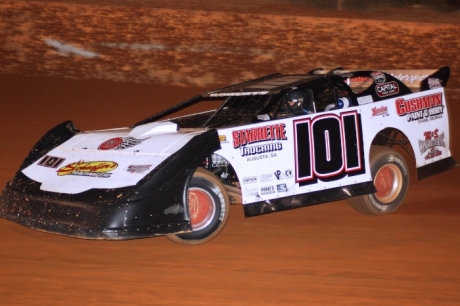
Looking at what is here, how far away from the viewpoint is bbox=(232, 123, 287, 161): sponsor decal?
6.55 metres

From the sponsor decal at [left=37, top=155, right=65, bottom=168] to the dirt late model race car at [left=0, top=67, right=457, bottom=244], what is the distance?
2 centimetres

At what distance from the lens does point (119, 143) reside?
683 centimetres

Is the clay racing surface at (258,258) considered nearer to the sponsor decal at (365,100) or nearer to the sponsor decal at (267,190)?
the sponsor decal at (267,190)

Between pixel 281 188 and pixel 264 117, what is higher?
pixel 264 117

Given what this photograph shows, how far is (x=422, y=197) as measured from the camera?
8422mm

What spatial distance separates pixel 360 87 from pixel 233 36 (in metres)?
5.98

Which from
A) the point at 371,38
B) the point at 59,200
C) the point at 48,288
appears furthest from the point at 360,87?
the point at 371,38

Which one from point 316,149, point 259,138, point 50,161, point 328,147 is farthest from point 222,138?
point 50,161

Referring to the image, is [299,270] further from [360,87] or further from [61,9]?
[61,9]

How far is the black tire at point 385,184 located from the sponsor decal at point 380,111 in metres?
0.36

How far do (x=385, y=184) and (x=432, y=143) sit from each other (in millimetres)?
712

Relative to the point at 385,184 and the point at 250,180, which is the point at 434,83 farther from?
the point at 250,180

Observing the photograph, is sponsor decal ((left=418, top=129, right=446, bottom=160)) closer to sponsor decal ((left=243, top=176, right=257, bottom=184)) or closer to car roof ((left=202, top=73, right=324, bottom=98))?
car roof ((left=202, top=73, right=324, bottom=98))

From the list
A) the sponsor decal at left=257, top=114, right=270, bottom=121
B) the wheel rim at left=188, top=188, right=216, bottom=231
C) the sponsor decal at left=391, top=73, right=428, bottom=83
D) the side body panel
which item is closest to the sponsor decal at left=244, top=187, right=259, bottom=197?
the side body panel
